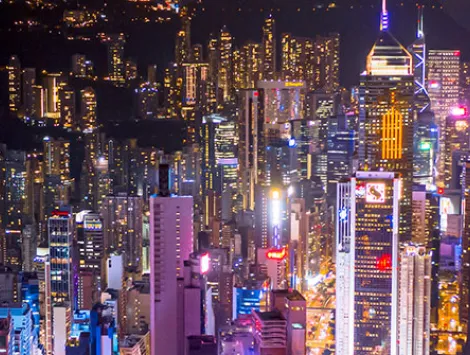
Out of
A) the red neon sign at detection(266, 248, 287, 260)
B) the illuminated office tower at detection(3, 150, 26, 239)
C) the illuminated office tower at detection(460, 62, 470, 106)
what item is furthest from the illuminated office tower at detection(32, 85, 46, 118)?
the illuminated office tower at detection(460, 62, 470, 106)

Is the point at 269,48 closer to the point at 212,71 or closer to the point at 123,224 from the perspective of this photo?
the point at 212,71

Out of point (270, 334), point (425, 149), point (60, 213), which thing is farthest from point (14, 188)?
point (425, 149)

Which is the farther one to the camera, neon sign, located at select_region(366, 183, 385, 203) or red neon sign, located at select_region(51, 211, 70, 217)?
red neon sign, located at select_region(51, 211, 70, 217)

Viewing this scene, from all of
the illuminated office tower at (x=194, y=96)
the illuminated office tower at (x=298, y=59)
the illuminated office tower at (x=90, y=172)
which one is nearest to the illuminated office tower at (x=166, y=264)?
the illuminated office tower at (x=90, y=172)

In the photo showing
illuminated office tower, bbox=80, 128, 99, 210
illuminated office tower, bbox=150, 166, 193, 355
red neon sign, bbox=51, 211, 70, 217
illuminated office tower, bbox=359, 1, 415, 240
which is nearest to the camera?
illuminated office tower, bbox=150, 166, 193, 355

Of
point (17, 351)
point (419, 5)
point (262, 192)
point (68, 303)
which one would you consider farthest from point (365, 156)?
point (17, 351)

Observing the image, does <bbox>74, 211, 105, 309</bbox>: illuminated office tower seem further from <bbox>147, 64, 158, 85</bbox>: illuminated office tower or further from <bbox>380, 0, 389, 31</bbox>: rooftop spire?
<bbox>380, 0, 389, 31</bbox>: rooftop spire

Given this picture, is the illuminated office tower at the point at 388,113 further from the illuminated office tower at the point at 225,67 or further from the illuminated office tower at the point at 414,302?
the illuminated office tower at the point at 414,302
